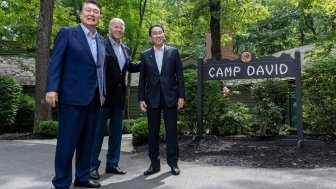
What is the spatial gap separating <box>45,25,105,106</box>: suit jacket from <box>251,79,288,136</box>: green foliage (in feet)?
17.8

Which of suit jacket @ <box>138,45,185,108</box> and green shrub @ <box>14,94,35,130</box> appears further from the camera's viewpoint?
green shrub @ <box>14,94,35,130</box>

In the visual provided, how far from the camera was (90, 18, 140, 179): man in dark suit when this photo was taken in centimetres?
550

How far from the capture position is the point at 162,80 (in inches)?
225

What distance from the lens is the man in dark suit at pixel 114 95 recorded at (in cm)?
550

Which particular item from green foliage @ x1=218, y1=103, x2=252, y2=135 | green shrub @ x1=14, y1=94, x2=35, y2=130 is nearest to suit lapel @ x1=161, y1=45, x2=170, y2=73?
green foliage @ x1=218, y1=103, x2=252, y2=135

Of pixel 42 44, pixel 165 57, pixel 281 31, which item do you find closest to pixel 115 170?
pixel 165 57

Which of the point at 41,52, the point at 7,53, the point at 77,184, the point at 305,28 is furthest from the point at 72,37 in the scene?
the point at 305,28

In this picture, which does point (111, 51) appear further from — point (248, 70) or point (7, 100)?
point (7, 100)

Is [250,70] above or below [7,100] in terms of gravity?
above

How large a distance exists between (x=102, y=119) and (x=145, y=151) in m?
2.40

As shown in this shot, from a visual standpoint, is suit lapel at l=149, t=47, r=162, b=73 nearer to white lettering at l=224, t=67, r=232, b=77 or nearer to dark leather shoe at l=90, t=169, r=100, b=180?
dark leather shoe at l=90, t=169, r=100, b=180

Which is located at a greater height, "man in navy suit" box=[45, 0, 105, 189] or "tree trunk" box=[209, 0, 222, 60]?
"tree trunk" box=[209, 0, 222, 60]

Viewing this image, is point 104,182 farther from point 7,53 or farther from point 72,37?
point 7,53

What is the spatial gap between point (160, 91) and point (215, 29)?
7875 mm
